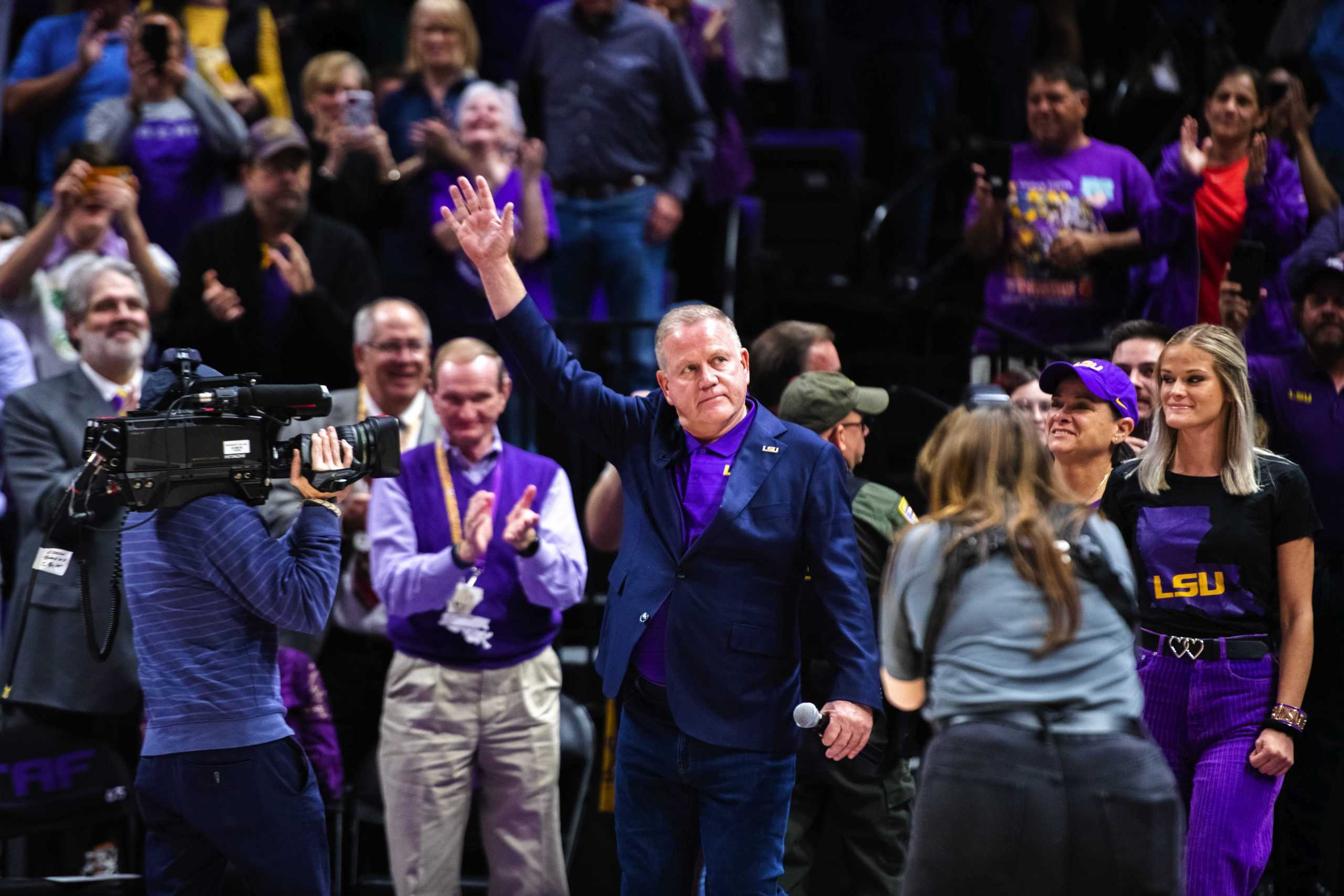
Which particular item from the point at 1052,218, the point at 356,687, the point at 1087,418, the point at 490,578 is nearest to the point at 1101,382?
the point at 1087,418

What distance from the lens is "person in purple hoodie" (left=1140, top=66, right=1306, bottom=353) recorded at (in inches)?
229

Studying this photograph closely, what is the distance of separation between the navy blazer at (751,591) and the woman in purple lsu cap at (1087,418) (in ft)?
2.62

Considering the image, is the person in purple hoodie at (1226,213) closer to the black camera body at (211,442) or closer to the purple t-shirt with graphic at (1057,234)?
the purple t-shirt with graphic at (1057,234)

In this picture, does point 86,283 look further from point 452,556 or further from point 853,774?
point 853,774

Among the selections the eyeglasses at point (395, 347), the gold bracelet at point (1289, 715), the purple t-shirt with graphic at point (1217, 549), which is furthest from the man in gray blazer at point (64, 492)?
the gold bracelet at point (1289, 715)

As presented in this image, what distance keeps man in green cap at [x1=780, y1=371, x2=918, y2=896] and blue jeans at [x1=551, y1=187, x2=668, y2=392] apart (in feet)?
8.32

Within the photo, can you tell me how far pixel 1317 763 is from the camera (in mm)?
5059

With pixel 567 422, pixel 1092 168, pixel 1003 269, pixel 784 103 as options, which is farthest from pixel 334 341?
pixel 784 103

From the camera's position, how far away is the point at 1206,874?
4.02 meters

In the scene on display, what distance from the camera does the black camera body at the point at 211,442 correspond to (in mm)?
3787

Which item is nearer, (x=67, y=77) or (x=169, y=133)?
(x=169, y=133)

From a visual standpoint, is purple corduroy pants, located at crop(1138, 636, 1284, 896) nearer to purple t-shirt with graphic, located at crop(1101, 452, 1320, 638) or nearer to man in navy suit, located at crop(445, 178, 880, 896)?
purple t-shirt with graphic, located at crop(1101, 452, 1320, 638)

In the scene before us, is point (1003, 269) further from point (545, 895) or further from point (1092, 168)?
point (545, 895)

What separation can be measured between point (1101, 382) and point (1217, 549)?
0.55 metres
